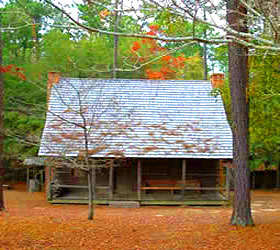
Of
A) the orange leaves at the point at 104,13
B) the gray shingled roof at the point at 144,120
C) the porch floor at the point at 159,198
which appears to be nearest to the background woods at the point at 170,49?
the orange leaves at the point at 104,13

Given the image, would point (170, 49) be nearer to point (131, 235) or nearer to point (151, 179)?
point (131, 235)

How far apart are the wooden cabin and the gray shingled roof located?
0.15ft

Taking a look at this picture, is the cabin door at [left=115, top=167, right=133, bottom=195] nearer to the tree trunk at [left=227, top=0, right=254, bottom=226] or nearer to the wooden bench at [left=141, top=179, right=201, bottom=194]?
the wooden bench at [left=141, top=179, right=201, bottom=194]

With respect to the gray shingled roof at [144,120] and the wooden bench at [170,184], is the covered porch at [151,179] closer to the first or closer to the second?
the wooden bench at [170,184]

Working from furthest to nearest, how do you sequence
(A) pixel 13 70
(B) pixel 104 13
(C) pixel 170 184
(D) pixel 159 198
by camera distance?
(A) pixel 13 70 < (C) pixel 170 184 < (D) pixel 159 198 < (B) pixel 104 13

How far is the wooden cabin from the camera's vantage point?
2170 cm

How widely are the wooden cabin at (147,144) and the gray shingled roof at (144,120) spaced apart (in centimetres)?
5

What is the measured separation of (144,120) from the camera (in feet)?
78.1

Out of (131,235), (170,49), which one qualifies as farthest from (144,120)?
(170,49)

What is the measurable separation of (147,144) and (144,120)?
1.93 meters

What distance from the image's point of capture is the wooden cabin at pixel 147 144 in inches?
854

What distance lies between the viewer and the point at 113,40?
135 ft

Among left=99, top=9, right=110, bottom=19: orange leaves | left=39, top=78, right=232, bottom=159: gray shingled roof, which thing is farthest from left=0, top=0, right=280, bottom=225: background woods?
left=39, top=78, right=232, bottom=159: gray shingled roof

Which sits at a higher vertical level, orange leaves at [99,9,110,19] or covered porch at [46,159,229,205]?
orange leaves at [99,9,110,19]
